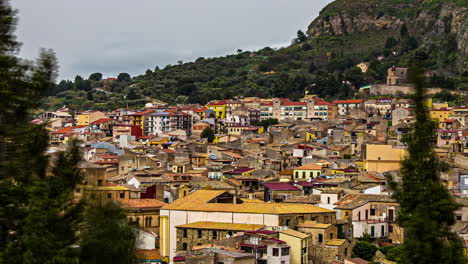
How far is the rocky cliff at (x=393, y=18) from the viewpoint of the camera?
472 feet

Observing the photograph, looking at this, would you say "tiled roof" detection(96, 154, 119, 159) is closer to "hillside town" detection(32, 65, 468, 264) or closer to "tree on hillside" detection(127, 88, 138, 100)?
"hillside town" detection(32, 65, 468, 264)

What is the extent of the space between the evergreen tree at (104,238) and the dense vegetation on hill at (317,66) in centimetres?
9436

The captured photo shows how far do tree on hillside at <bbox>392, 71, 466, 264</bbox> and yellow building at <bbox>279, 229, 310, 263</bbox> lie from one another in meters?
17.4

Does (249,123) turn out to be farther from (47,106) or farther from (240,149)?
(47,106)

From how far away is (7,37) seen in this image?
1762cm

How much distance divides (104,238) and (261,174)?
1616 inches

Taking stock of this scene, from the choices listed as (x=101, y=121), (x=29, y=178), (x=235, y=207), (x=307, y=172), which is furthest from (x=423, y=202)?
(x=101, y=121)

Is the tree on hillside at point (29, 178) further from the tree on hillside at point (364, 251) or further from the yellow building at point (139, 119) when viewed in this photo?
the yellow building at point (139, 119)

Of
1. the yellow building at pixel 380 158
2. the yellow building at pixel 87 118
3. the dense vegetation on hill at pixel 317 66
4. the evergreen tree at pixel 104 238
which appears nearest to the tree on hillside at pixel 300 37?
the dense vegetation on hill at pixel 317 66

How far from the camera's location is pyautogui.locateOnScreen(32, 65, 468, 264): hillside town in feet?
122

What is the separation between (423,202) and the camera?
739 inches

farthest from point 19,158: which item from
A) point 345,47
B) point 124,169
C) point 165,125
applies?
point 345,47

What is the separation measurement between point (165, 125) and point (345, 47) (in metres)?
72.1

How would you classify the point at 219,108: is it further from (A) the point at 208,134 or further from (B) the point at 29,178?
(B) the point at 29,178
